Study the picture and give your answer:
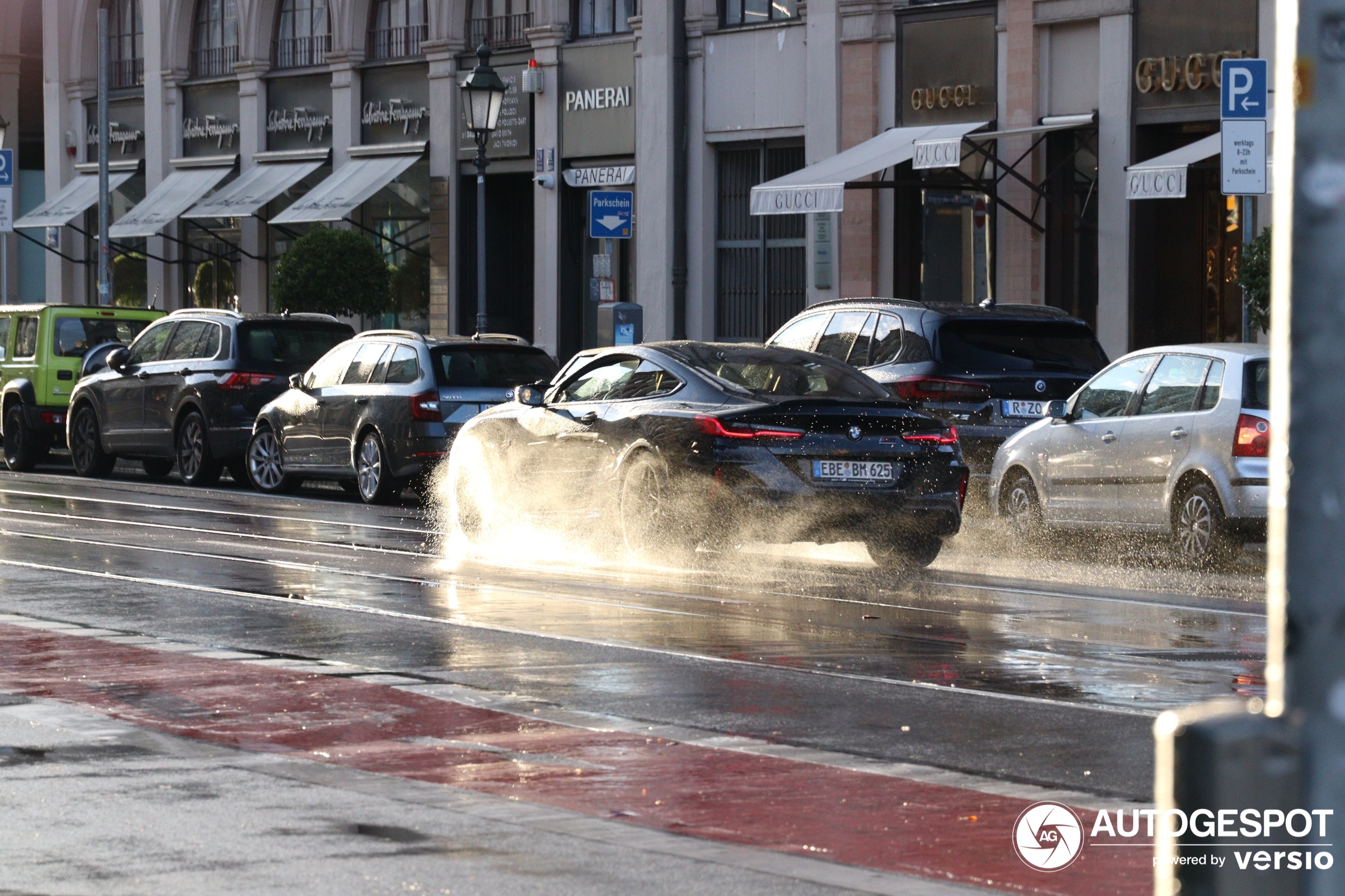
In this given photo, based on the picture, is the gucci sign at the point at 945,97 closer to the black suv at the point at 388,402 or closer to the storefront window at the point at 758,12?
the storefront window at the point at 758,12

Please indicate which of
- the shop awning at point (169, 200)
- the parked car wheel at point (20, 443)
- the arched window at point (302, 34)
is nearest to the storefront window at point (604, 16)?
the arched window at point (302, 34)

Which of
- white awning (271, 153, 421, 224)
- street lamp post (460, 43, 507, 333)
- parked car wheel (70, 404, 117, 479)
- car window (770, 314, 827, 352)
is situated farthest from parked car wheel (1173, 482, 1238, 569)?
white awning (271, 153, 421, 224)

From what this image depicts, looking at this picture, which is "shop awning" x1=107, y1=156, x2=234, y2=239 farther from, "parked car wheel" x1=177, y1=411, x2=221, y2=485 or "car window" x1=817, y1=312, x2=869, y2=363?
"car window" x1=817, y1=312, x2=869, y2=363

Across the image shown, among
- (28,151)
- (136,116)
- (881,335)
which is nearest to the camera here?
(881,335)

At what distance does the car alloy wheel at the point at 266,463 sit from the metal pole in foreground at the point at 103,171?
18.9m

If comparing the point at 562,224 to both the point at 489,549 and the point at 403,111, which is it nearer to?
the point at 403,111

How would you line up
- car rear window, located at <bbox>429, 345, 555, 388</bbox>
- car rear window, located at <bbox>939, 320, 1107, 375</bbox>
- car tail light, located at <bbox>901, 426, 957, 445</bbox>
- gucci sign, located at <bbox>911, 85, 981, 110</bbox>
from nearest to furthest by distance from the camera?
car tail light, located at <bbox>901, 426, 957, 445</bbox> < car rear window, located at <bbox>939, 320, 1107, 375</bbox> < car rear window, located at <bbox>429, 345, 555, 388</bbox> < gucci sign, located at <bbox>911, 85, 981, 110</bbox>

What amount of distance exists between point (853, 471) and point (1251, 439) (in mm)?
2397

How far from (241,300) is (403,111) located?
6.30 m

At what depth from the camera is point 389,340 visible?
21219 millimetres

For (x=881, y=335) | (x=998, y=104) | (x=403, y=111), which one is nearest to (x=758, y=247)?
(x=998, y=104)

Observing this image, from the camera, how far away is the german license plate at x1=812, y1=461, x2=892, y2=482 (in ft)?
45.1

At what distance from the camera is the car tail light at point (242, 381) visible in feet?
76.9

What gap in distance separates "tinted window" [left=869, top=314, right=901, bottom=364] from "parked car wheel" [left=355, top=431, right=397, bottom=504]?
4940 millimetres
